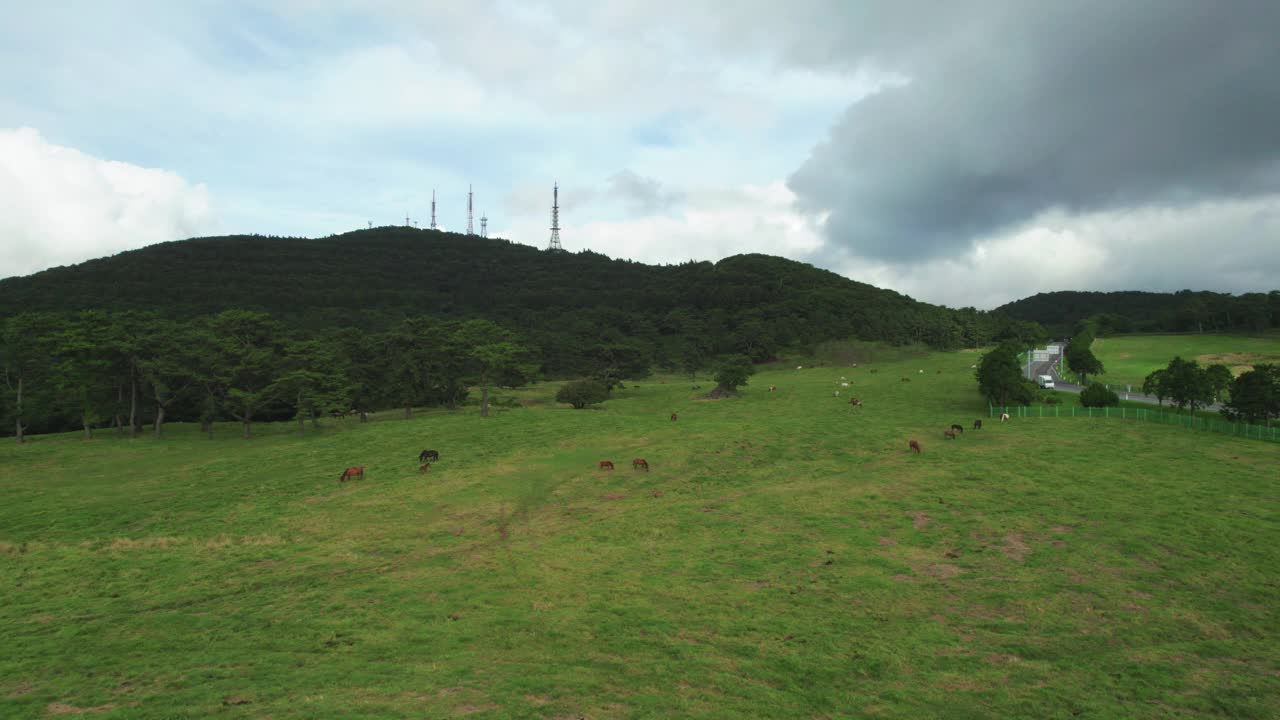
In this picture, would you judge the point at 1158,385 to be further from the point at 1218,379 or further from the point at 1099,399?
the point at 1099,399

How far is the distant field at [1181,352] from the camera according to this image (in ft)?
292

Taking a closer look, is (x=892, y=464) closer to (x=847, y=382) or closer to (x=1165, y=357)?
(x=847, y=382)

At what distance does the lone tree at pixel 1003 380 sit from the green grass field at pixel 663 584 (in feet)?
41.2

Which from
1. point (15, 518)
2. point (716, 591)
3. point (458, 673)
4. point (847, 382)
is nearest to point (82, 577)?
point (15, 518)

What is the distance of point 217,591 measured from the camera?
1938cm

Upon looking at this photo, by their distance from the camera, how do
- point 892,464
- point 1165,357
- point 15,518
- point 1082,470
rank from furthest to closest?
point 1165,357, point 892,464, point 1082,470, point 15,518

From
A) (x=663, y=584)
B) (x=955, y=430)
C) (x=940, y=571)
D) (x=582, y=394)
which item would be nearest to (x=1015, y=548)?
(x=940, y=571)

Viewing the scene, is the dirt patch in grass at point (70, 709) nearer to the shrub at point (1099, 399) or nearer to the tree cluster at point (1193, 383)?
the tree cluster at point (1193, 383)

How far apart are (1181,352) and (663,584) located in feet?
→ 449

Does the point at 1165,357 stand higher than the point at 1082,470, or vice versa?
the point at 1165,357

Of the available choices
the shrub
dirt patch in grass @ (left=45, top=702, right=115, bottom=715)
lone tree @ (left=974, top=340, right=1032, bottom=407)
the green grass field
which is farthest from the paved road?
dirt patch in grass @ (left=45, top=702, right=115, bottom=715)

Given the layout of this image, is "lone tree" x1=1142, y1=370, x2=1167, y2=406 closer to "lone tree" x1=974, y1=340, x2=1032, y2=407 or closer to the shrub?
the shrub

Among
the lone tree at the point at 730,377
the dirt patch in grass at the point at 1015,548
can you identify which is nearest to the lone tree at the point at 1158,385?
the dirt patch in grass at the point at 1015,548

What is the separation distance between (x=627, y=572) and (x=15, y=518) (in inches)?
1234
